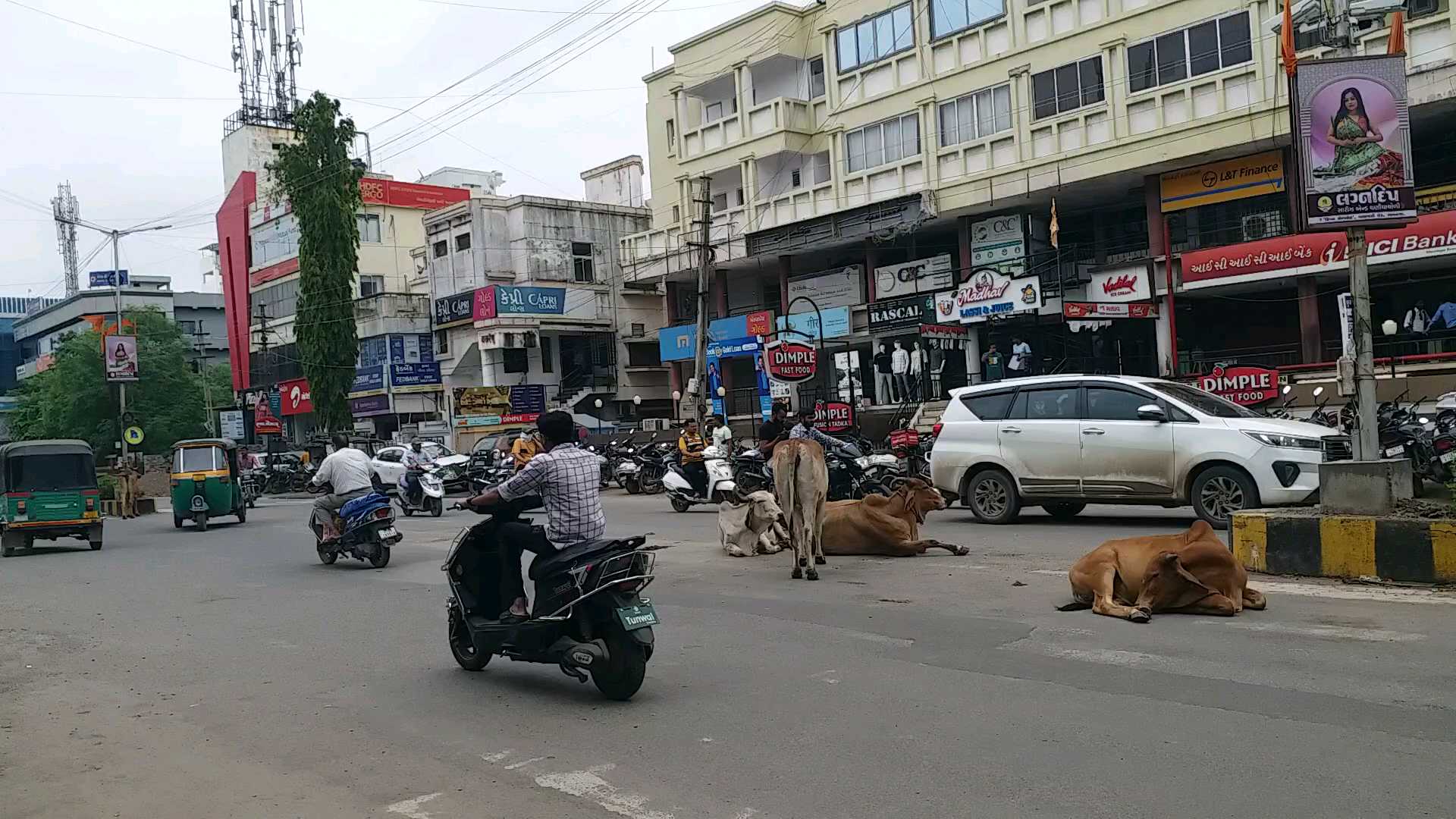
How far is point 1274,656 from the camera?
6785 mm

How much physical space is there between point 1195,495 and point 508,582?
8439 millimetres

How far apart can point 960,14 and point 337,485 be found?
23951mm

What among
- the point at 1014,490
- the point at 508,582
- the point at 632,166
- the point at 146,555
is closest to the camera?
the point at 508,582

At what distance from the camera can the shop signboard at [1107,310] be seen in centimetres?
2677

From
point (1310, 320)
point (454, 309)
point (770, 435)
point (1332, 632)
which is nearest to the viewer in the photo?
point (1332, 632)

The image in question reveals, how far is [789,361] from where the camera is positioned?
28.5 metres

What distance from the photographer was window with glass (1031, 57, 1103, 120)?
2917 cm

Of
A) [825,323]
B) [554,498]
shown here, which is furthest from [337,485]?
[825,323]

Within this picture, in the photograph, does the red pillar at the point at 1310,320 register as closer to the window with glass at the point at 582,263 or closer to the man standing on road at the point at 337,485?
the man standing on road at the point at 337,485

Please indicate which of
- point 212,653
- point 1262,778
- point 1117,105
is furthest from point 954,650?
point 1117,105

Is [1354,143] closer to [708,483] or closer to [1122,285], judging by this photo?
[708,483]

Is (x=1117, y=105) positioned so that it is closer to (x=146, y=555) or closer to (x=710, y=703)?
(x=146, y=555)

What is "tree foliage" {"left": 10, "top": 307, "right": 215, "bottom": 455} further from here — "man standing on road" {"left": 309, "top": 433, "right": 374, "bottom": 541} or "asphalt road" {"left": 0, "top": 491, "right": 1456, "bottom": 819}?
"asphalt road" {"left": 0, "top": 491, "right": 1456, "bottom": 819}

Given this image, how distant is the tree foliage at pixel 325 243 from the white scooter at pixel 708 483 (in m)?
29.1
